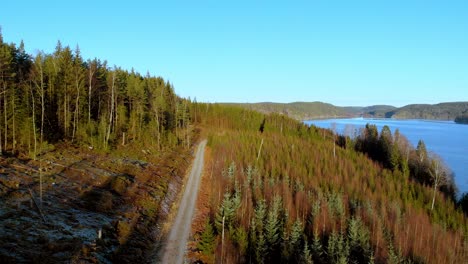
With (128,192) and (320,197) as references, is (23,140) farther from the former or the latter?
(320,197)

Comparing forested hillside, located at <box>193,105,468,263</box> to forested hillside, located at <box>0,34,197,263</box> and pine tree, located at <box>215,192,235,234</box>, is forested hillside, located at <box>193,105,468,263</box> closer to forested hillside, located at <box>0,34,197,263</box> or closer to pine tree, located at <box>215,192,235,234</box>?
pine tree, located at <box>215,192,235,234</box>

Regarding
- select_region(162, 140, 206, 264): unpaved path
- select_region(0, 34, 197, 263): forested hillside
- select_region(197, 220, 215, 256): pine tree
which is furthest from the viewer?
select_region(197, 220, 215, 256): pine tree

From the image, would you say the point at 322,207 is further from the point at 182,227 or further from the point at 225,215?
the point at 182,227

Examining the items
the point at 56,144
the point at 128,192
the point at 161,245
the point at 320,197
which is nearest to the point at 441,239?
the point at 320,197

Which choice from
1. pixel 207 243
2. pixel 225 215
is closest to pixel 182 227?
pixel 225 215

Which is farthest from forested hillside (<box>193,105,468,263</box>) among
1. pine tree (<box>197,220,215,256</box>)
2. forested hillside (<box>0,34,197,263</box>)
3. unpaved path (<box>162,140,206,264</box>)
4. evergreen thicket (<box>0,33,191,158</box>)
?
evergreen thicket (<box>0,33,191,158</box>)

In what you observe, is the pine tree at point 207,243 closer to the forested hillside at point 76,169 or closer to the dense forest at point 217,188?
the dense forest at point 217,188
